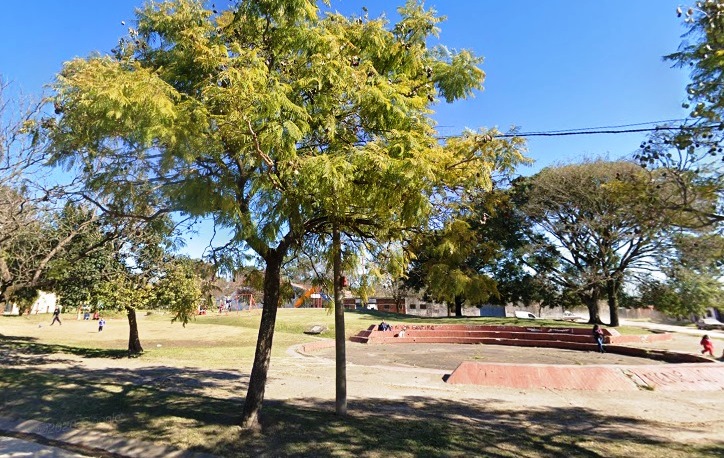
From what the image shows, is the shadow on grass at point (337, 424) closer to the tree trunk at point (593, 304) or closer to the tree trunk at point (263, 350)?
the tree trunk at point (263, 350)

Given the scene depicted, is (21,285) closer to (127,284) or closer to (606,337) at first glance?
(127,284)

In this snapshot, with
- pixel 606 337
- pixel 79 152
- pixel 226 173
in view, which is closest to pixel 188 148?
pixel 226 173

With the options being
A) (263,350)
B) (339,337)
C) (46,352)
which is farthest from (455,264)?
(46,352)

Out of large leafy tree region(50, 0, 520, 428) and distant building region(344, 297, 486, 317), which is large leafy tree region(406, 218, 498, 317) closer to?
large leafy tree region(50, 0, 520, 428)

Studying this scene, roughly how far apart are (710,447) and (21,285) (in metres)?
16.0

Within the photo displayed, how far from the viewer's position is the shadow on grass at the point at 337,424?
666 cm

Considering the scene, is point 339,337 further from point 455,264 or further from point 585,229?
point 585,229

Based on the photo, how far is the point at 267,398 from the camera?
10328 mm

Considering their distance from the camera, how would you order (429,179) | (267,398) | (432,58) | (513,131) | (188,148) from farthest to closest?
(267,398), (432,58), (513,131), (188,148), (429,179)

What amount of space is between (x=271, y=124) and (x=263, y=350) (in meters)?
4.08

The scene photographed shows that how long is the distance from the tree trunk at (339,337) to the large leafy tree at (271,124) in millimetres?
553

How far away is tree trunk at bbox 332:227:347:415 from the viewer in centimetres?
860

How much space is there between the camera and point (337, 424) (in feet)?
25.6

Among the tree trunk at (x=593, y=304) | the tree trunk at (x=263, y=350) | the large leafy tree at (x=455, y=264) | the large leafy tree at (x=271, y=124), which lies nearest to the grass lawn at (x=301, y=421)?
the tree trunk at (x=263, y=350)
